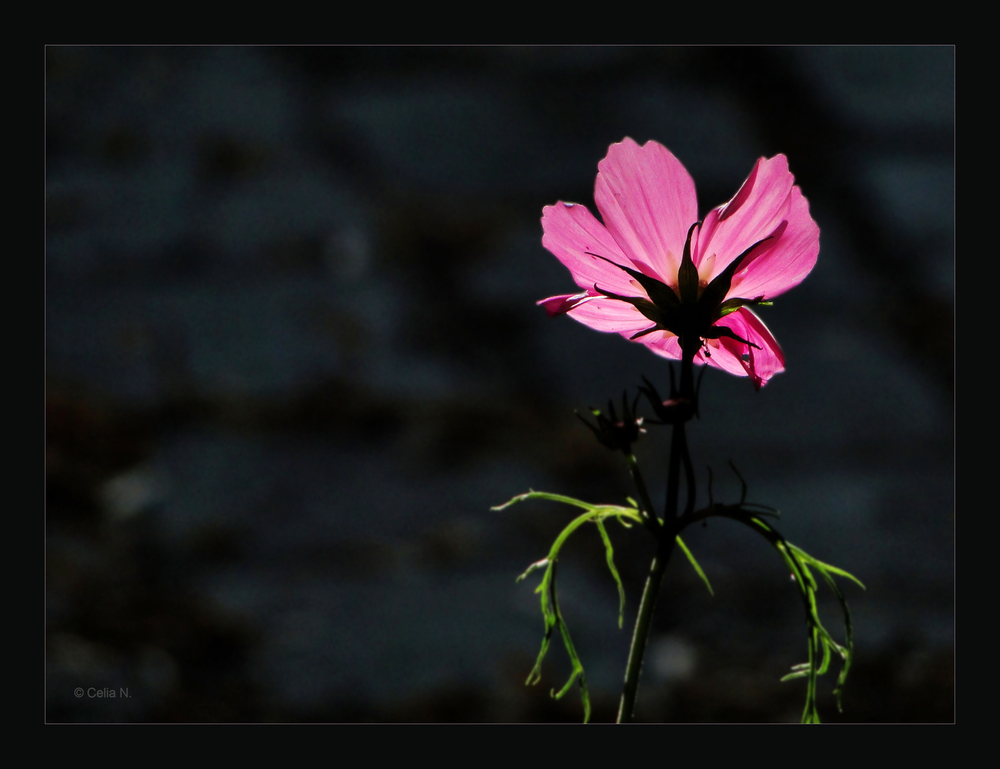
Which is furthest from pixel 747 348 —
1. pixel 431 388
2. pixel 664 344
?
pixel 431 388

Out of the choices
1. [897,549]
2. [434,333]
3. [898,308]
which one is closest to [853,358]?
[898,308]

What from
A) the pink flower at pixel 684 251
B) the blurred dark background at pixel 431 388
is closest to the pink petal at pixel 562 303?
the pink flower at pixel 684 251

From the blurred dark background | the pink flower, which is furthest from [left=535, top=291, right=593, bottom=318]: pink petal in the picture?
the blurred dark background

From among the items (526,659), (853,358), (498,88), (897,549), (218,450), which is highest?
(498,88)

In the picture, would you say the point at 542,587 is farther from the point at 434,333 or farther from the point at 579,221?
the point at 434,333

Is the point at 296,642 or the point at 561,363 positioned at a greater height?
the point at 561,363

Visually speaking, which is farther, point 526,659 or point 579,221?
point 526,659

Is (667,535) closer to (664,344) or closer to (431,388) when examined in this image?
(664,344)
